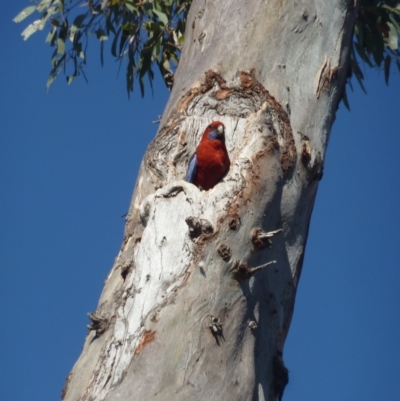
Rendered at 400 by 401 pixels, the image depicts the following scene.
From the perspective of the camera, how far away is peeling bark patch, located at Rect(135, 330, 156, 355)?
2853 millimetres

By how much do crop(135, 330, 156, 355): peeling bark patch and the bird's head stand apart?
127 cm

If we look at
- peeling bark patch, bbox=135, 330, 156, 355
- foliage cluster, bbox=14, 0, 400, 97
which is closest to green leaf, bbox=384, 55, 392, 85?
foliage cluster, bbox=14, 0, 400, 97

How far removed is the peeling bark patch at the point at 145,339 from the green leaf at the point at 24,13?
12.5 ft

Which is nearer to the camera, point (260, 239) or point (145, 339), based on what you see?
point (145, 339)

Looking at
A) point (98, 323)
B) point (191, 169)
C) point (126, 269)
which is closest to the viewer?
point (98, 323)

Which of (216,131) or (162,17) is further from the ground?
Result: (162,17)

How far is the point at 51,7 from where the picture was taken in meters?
6.24

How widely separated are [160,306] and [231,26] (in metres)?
1.62

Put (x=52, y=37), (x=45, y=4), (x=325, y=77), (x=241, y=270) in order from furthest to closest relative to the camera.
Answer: (x=52, y=37)
(x=45, y=4)
(x=325, y=77)
(x=241, y=270)

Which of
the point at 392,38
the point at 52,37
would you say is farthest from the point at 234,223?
the point at 52,37

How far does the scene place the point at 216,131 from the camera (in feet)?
12.7

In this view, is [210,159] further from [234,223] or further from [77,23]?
[77,23]

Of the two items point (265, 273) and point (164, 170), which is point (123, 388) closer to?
point (265, 273)

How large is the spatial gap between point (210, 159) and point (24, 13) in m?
2.72
